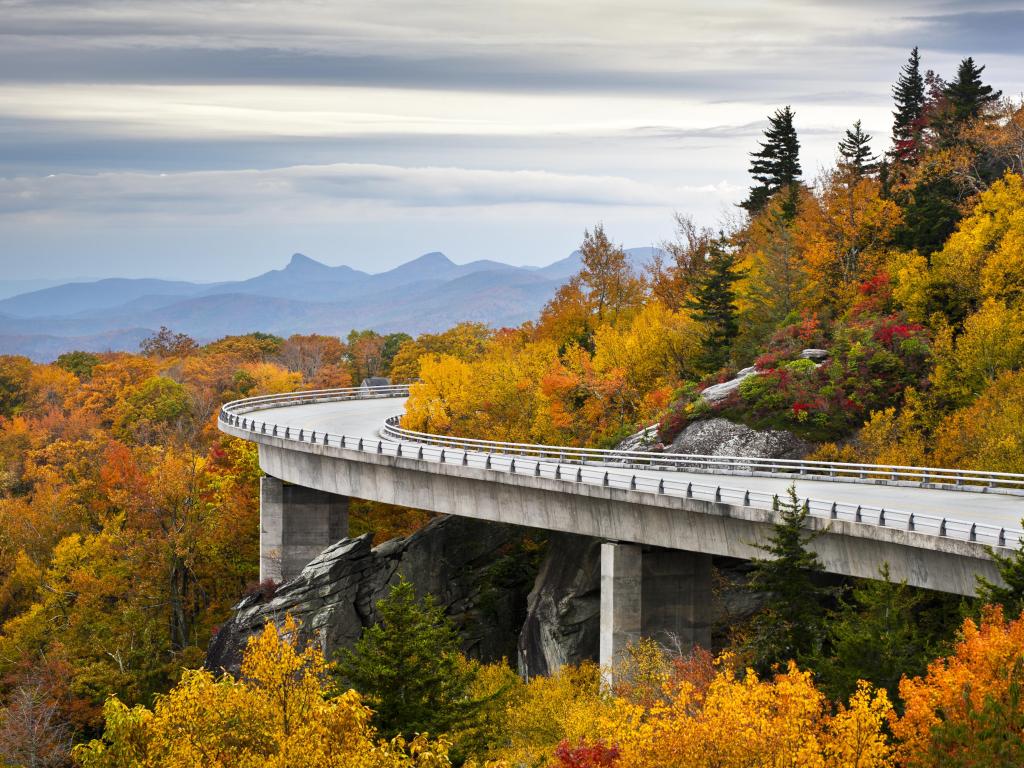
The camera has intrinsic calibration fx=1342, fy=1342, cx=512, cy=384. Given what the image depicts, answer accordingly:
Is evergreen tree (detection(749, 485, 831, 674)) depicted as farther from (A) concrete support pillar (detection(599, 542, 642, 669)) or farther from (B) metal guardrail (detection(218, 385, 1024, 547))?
(A) concrete support pillar (detection(599, 542, 642, 669))

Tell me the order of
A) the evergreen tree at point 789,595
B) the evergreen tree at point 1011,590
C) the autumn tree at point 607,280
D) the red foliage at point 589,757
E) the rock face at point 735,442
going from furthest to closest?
the autumn tree at point 607,280 < the rock face at point 735,442 < the evergreen tree at point 789,595 < the evergreen tree at point 1011,590 < the red foliage at point 589,757

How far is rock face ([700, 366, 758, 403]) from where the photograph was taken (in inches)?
2527

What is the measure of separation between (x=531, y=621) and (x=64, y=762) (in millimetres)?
21733

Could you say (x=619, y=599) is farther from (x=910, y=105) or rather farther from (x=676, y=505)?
(x=910, y=105)

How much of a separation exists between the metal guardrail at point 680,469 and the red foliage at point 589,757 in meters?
11.4

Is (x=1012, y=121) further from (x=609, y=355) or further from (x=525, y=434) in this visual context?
(x=525, y=434)

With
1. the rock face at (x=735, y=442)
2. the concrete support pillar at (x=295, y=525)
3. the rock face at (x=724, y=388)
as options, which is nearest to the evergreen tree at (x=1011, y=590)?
the rock face at (x=735, y=442)

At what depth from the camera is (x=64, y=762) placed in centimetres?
5888

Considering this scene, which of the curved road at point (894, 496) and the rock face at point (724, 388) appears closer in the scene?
the curved road at point (894, 496)

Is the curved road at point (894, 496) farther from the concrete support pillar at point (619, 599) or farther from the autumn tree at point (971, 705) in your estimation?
the autumn tree at point (971, 705)

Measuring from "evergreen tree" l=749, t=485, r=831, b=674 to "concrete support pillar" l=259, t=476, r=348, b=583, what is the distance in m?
36.5

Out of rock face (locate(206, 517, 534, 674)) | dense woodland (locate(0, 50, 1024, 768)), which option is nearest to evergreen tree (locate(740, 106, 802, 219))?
dense woodland (locate(0, 50, 1024, 768))

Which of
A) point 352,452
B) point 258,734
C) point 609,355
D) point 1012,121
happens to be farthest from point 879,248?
point 258,734

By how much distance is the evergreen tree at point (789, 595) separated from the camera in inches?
1527
